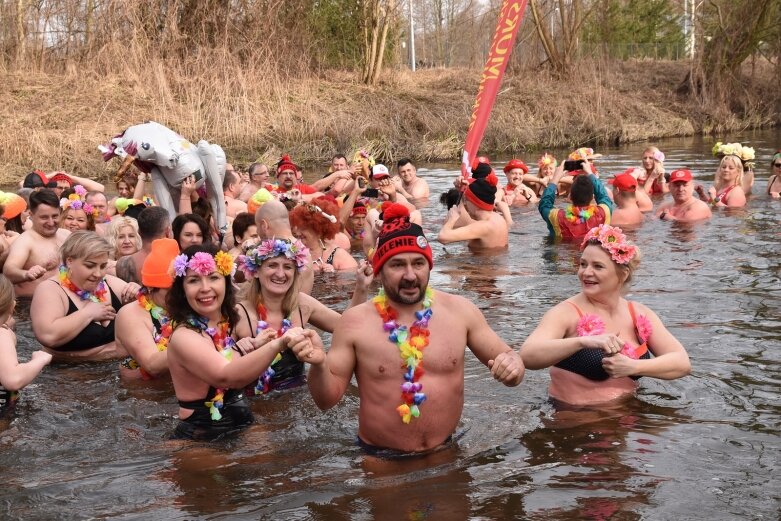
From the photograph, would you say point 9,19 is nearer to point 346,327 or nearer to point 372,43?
point 372,43

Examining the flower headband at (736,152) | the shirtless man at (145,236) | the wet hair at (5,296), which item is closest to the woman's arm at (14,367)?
the wet hair at (5,296)

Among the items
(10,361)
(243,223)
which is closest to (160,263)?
(10,361)

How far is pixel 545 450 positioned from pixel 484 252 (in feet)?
20.7

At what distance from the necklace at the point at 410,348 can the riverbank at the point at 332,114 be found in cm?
1724

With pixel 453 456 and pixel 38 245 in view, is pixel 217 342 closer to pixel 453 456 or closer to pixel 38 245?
pixel 453 456

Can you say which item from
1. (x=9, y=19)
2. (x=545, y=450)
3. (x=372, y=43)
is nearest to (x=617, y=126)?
(x=372, y=43)

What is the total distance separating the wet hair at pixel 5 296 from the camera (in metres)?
6.20

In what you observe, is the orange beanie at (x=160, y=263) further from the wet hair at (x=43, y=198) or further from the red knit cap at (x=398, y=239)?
the wet hair at (x=43, y=198)

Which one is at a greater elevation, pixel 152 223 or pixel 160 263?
pixel 152 223

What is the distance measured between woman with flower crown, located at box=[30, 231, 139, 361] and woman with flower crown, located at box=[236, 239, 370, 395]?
1.32 m

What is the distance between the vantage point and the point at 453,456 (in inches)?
219

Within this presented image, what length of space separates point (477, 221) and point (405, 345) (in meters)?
6.56

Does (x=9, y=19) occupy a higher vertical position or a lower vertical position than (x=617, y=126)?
higher

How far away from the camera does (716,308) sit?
9.38 meters
